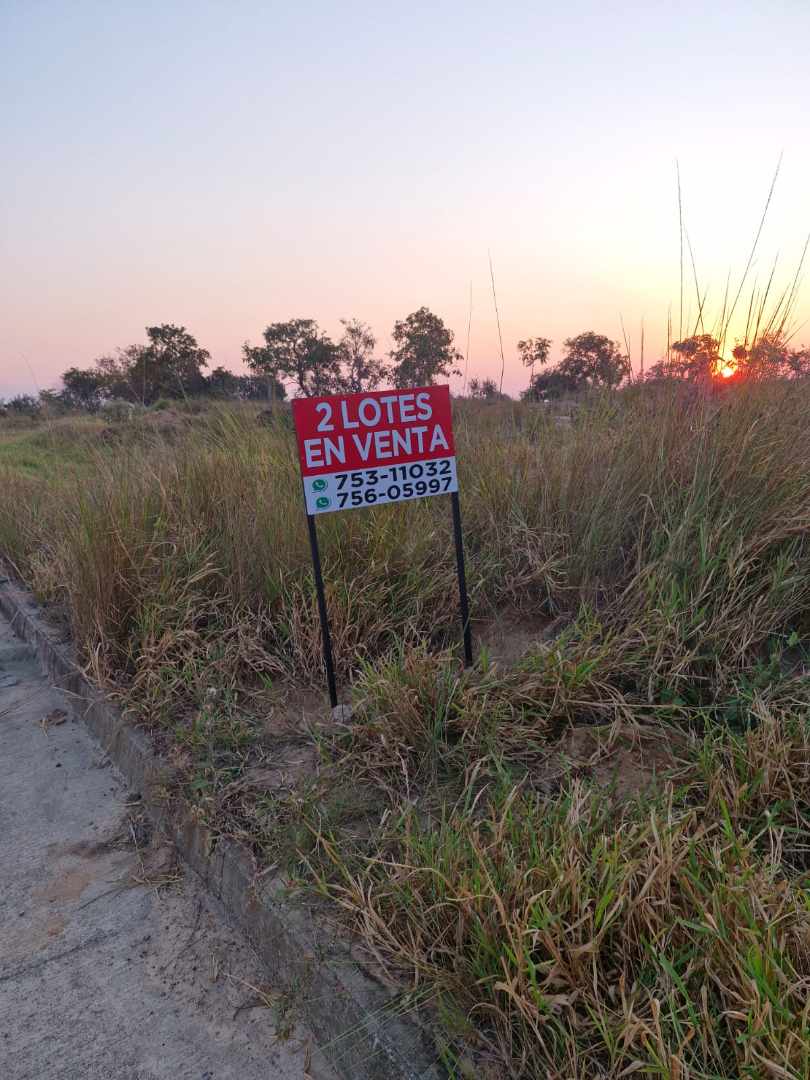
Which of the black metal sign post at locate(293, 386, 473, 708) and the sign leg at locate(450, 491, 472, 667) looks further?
the sign leg at locate(450, 491, 472, 667)

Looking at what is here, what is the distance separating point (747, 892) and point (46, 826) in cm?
252

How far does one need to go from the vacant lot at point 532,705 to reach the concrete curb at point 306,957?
0.07 meters

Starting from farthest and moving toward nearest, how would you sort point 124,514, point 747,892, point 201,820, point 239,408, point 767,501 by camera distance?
point 239,408
point 124,514
point 767,501
point 201,820
point 747,892

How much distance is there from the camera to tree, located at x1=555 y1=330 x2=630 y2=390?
15.1ft

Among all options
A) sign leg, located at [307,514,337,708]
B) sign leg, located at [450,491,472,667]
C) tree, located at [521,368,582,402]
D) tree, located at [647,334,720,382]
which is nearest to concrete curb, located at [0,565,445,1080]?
sign leg, located at [307,514,337,708]

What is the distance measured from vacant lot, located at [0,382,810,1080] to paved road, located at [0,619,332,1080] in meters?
0.31

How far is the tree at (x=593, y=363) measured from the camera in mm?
4594

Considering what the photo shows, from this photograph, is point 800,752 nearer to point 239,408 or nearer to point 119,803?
point 119,803

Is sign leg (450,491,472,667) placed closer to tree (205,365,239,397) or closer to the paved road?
the paved road

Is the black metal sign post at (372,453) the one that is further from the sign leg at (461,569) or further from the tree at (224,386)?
the tree at (224,386)

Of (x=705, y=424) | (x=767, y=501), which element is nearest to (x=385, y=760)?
(x=767, y=501)

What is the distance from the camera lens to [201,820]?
2.39m

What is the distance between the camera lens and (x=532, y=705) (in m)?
2.66

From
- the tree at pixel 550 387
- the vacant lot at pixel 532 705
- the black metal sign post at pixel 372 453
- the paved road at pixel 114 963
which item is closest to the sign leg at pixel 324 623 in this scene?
the black metal sign post at pixel 372 453
